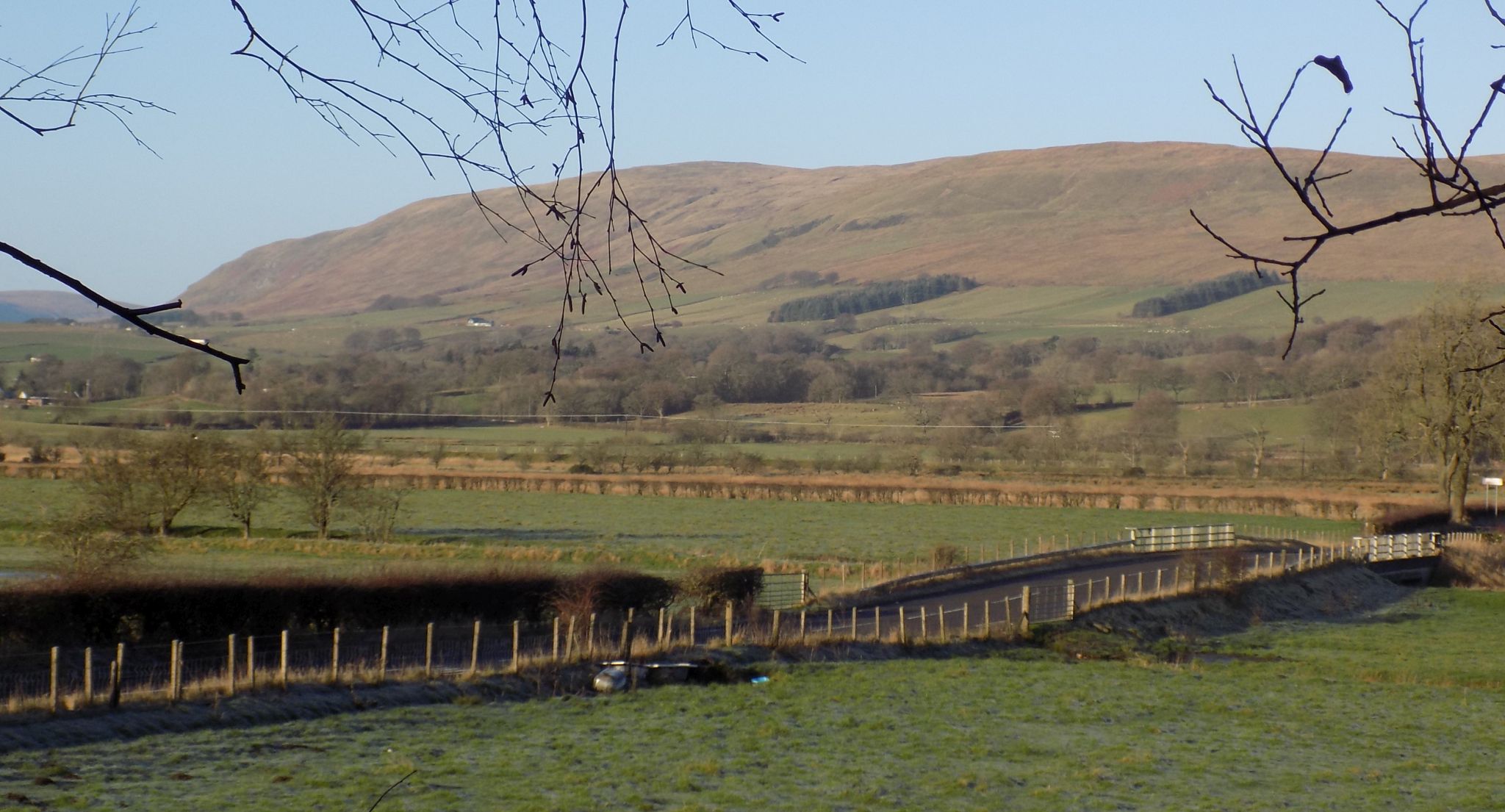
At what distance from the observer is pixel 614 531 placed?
5062 centimetres

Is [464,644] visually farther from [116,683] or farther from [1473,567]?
[1473,567]

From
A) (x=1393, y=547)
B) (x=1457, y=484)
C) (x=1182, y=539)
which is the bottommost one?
(x=1393, y=547)

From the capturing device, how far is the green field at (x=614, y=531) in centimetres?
3975

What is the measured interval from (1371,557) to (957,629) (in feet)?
77.5

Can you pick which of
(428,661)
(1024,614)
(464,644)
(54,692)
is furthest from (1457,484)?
(54,692)

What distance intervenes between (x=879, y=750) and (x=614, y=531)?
112 ft

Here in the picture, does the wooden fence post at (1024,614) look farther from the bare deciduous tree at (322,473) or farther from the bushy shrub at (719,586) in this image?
the bare deciduous tree at (322,473)

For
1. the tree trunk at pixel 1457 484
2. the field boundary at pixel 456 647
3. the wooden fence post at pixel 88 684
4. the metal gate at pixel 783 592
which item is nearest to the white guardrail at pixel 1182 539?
the field boundary at pixel 456 647

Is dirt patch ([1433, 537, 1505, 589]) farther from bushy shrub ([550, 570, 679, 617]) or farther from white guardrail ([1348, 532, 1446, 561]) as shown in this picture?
bushy shrub ([550, 570, 679, 617])

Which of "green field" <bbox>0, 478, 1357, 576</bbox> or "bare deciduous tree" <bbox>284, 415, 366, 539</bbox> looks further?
"bare deciduous tree" <bbox>284, 415, 366, 539</bbox>

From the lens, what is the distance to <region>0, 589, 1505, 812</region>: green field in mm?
13453

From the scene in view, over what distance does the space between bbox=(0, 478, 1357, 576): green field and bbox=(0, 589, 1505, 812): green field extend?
13.2 metres

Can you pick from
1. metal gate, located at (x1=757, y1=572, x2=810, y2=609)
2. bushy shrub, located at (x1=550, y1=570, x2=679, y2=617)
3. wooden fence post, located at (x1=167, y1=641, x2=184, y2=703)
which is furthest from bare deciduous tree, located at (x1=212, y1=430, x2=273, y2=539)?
wooden fence post, located at (x1=167, y1=641, x2=184, y2=703)

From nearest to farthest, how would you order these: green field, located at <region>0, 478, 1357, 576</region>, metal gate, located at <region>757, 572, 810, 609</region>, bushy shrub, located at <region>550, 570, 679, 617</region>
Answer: bushy shrub, located at <region>550, 570, 679, 617</region> < metal gate, located at <region>757, 572, 810, 609</region> < green field, located at <region>0, 478, 1357, 576</region>
